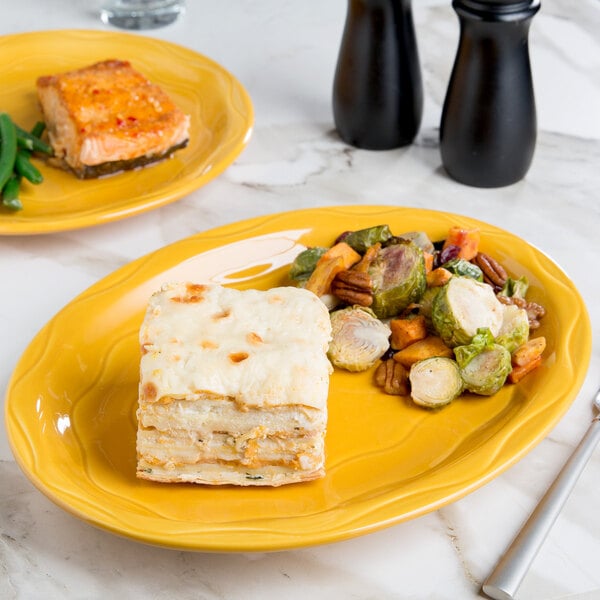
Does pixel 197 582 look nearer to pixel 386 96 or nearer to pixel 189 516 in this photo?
pixel 189 516

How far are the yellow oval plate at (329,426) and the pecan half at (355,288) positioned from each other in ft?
0.82

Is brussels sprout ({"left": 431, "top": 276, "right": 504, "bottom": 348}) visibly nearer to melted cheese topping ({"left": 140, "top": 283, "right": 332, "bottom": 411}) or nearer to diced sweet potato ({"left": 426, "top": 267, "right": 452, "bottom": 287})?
diced sweet potato ({"left": 426, "top": 267, "right": 452, "bottom": 287})

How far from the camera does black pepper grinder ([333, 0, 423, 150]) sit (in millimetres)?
4137

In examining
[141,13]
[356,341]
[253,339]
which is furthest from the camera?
[141,13]

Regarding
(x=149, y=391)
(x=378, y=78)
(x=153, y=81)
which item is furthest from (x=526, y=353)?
(x=153, y=81)

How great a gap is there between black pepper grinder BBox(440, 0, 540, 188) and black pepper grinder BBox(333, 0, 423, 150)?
0.90 ft

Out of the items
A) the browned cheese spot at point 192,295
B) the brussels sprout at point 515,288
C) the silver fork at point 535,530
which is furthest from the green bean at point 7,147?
the silver fork at point 535,530

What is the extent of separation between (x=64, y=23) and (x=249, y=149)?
188cm

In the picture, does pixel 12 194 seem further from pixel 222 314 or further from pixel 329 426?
pixel 329 426

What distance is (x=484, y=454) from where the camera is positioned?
101 inches

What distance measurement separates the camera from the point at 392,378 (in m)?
3.01

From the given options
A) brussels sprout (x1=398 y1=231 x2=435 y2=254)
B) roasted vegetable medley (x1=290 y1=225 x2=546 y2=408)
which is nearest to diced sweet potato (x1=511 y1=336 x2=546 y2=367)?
roasted vegetable medley (x1=290 y1=225 x2=546 y2=408)

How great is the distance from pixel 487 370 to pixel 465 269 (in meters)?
0.46

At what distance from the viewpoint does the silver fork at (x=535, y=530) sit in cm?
244
